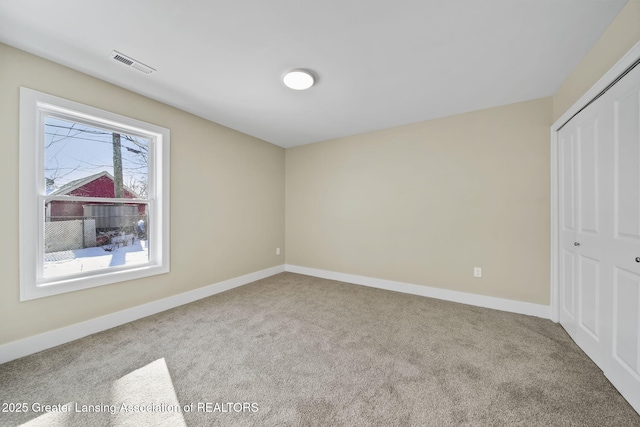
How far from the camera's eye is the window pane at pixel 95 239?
2.09 m

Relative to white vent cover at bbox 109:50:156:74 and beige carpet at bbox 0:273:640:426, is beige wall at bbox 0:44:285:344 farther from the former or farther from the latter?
white vent cover at bbox 109:50:156:74

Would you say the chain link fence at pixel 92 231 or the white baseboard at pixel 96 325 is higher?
the chain link fence at pixel 92 231

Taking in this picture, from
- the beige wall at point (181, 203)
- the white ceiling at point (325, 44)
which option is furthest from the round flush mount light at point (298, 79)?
the beige wall at point (181, 203)

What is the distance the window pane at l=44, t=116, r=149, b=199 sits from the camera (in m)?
2.10

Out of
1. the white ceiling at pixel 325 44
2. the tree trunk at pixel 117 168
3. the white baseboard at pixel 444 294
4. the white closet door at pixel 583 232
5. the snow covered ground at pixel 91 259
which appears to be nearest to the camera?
the white ceiling at pixel 325 44

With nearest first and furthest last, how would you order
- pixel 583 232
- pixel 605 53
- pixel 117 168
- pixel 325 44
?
pixel 605 53 → pixel 325 44 → pixel 583 232 → pixel 117 168

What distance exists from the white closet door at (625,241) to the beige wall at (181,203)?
3.96 meters

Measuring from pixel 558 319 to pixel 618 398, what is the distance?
117 centimetres

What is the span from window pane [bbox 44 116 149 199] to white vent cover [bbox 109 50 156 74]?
826mm

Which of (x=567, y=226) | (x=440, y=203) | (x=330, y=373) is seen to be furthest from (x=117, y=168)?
(x=567, y=226)

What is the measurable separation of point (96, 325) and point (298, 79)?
10.1 ft

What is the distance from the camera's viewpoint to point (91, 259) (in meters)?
2.31

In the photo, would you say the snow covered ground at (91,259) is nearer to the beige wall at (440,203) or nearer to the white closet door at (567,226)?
the beige wall at (440,203)

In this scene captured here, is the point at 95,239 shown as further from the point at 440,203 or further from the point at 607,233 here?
the point at 607,233
